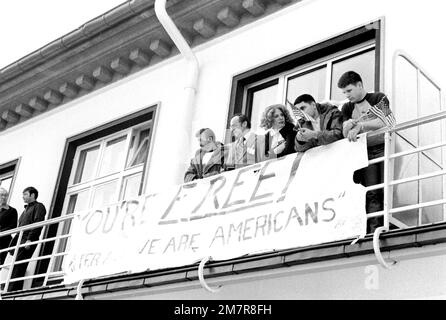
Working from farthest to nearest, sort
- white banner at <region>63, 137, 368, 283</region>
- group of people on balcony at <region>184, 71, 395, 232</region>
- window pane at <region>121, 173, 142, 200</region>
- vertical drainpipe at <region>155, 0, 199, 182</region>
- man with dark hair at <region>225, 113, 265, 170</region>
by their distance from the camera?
window pane at <region>121, 173, 142, 200</region>
vertical drainpipe at <region>155, 0, 199, 182</region>
man with dark hair at <region>225, 113, 265, 170</region>
group of people on balcony at <region>184, 71, 395, 232</region>
white banner at <region>63, 137, 368, 283</region>

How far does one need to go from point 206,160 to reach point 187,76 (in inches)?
87.5

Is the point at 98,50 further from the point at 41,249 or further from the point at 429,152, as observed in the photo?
the point at 429,152

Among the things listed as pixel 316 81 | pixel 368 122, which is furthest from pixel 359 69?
pixel 368 122

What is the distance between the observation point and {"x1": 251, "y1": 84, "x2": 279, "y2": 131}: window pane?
888cm

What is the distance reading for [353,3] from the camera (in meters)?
8.23

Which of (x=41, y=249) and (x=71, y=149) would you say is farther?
(x=71, y=149)

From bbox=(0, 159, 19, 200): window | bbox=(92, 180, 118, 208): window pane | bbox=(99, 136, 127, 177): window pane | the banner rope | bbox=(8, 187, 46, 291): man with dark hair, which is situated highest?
bbox=(0, 159, 19, 200): window

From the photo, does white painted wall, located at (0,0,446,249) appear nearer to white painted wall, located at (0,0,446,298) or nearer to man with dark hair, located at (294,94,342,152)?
white painted wall, located at (0,0,446,298)

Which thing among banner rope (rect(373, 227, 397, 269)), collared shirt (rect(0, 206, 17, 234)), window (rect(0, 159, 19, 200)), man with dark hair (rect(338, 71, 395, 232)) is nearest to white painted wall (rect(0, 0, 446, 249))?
window (rect(0, 159, 19, 200))

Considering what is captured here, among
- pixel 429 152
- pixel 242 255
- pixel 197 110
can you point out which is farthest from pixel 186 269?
pixel 197 110

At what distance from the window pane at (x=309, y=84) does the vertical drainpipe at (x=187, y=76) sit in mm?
1328

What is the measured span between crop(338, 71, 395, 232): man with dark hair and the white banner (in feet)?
0.49

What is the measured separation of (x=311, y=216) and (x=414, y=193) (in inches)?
42.0

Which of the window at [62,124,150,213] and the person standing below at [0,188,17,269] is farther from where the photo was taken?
the person standing below at [0,188,17,269]
